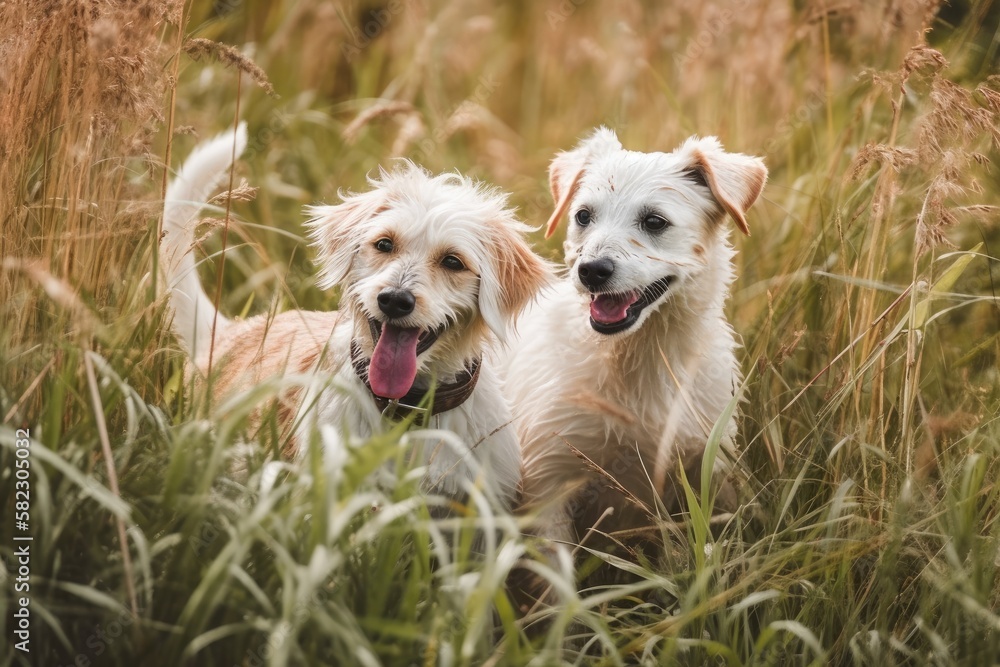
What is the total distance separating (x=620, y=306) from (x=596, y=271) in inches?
7.9

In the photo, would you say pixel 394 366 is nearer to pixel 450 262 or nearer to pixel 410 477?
pixel 450 262

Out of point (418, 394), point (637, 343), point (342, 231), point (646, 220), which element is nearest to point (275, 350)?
point (342, 231)

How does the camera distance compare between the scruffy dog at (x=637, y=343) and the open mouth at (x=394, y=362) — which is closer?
the open mouth at (x=394, y=362)

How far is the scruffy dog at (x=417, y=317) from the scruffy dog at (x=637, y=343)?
0.21 metres

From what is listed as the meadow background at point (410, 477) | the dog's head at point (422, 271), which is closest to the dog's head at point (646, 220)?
the dog's head at point (422, 271)

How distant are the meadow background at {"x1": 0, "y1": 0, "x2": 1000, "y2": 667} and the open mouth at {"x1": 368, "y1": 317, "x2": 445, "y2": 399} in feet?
1.22

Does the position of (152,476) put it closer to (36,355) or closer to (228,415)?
(228,415)

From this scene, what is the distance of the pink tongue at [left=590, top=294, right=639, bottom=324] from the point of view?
342 centimetres

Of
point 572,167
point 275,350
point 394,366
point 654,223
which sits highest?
point 572,167

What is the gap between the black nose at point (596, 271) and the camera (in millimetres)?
3311

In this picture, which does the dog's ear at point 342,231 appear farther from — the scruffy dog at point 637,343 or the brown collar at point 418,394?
the scruffy dog at point 637,343

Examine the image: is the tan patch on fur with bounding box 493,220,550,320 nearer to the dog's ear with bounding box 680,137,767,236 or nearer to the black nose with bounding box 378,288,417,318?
the black nose with bounding box 378,288,417,318

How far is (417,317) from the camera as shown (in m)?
3.04

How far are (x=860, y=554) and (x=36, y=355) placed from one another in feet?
7.99
